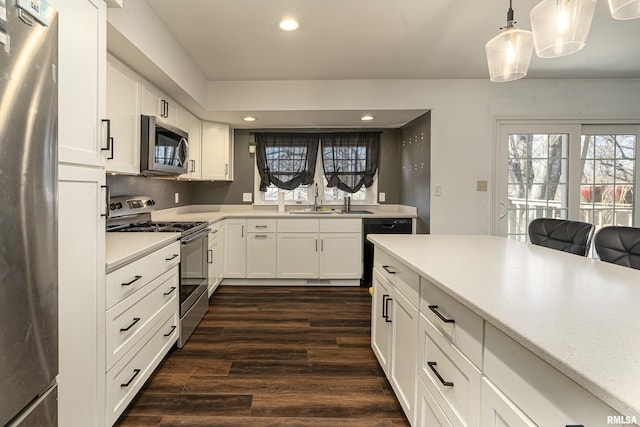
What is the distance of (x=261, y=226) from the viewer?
3.75 meters

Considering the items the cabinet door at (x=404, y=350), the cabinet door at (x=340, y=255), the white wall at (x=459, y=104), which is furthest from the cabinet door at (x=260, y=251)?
the cabinet door at (x=404, y=350)

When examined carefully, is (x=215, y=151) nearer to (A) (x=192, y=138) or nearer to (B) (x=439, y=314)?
(A) (x=192, y=138)

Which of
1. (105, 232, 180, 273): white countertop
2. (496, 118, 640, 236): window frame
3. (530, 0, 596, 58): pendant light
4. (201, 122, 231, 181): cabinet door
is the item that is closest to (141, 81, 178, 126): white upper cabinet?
(201, 122, 231, 181): cabinet door

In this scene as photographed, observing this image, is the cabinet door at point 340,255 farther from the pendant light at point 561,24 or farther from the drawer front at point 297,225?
the pendant light at point 561,24

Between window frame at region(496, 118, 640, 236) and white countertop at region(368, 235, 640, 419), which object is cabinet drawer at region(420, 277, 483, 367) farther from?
window frame at region(496, 118, 640, 236)

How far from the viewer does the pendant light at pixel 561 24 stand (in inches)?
49.4

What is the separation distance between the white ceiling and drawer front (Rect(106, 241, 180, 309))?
1594 mm

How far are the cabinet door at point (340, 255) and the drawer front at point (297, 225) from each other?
0.14 meters

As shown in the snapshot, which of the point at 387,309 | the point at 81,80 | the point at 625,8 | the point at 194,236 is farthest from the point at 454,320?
the point at 194,236

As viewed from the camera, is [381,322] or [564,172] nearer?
[381,322]

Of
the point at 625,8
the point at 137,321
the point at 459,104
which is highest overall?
the point at 459,104

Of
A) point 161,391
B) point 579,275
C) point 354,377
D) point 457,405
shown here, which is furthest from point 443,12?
point 161,391

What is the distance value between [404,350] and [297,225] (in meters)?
2.38

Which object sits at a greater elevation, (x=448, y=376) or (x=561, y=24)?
(x=561, y=24)
